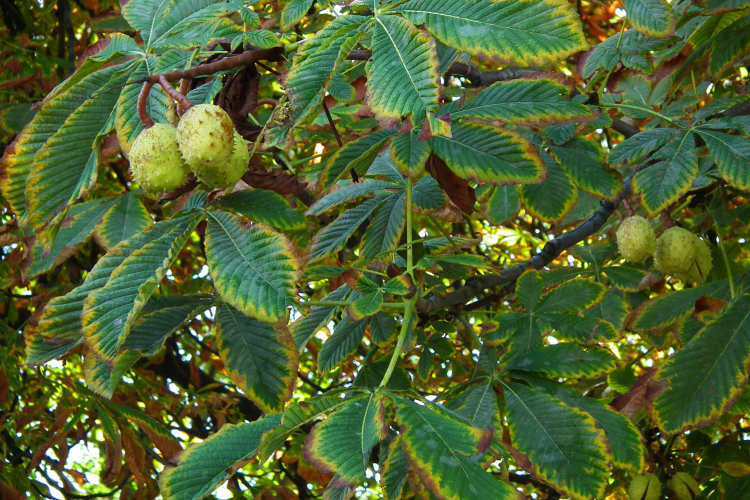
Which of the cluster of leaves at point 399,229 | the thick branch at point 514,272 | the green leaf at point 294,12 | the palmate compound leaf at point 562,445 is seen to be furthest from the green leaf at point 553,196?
the green leaf at point 294,12

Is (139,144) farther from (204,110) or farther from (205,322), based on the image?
(205,322)

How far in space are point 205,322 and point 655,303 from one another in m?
1.89

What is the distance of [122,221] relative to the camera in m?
1.16

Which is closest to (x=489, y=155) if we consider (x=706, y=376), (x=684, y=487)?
(x=706, y=376)

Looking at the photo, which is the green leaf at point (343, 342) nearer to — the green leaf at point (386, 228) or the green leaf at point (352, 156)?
the green leaf at point (386, 228)

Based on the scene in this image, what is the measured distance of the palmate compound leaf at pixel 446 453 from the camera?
0.70 meters

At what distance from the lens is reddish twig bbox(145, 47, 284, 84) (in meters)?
0.85

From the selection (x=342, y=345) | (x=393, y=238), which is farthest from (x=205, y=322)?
(x=393, y=238)

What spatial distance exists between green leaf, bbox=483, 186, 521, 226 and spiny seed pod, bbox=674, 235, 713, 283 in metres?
0.44

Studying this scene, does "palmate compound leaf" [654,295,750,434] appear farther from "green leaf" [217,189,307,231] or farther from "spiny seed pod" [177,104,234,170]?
"spiny seed pod" [177,104,234,170]

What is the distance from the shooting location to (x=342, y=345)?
1386mm

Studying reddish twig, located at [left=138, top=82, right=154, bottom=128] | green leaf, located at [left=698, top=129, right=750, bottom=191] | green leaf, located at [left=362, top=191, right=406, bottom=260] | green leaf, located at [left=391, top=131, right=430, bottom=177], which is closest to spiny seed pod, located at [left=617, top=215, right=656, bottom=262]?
green leaf, located at [left=698, top=129, right=750, bottom=191]

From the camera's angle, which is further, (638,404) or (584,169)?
(584,169)

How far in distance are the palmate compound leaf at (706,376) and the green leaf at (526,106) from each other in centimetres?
49
